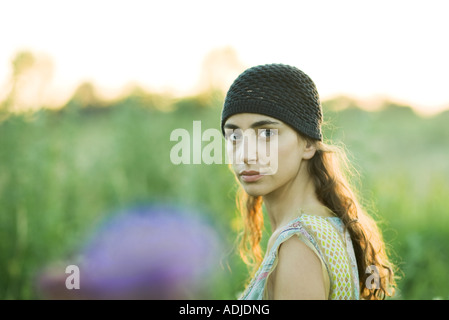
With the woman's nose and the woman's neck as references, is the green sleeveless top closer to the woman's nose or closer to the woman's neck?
the woman's neck

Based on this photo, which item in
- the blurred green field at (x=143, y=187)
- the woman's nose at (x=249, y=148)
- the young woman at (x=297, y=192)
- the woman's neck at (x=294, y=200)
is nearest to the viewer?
the young woman at (x=297, y=192)

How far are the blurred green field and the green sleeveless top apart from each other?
1.30 m

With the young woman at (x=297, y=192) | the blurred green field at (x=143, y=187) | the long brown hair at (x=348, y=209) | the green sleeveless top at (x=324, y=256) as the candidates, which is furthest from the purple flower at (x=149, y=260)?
the green sleeveless top at (x=324, y=256)

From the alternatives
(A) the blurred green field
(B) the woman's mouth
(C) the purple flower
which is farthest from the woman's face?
(C) the purple flower

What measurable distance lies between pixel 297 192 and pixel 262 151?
0.25m

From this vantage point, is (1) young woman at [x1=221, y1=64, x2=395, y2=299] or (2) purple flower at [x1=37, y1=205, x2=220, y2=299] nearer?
(1) young woman at [x1=221, y1=64, x2=395, y2=299]

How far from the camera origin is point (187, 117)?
735 centimetres

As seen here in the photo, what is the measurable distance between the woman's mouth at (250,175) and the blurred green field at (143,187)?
1.26m

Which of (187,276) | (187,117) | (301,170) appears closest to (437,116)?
(187,117)

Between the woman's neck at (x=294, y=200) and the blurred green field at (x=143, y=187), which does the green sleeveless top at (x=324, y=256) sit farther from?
the blurred green field at (x=143, y=187)

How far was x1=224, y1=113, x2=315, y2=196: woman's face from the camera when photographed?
68.2 inches

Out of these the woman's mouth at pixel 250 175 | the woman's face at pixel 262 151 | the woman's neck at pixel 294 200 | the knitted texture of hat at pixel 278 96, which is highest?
the knitted texture of hat at pixel 278 96

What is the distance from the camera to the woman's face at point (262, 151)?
1732 millimetres

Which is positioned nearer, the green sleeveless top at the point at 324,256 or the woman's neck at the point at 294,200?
the green sleeveless top at the point at 324,256
